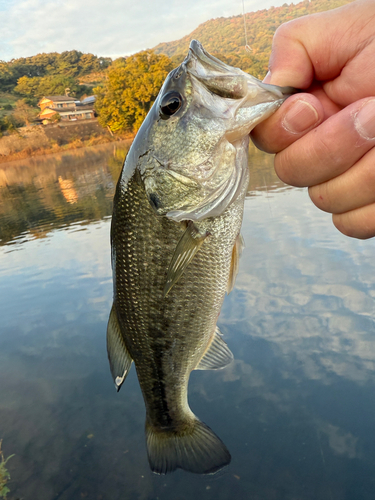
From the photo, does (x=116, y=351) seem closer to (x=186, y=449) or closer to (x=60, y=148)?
(x=186, y=449)

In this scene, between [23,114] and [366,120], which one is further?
[23,114]

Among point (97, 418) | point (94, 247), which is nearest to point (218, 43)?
point (94, 247)

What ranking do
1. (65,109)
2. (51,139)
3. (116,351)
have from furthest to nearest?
1. (65,109)
2. (51,139)
3. (116,351)

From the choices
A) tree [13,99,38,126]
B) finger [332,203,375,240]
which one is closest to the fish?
finger [332,203,375,240]

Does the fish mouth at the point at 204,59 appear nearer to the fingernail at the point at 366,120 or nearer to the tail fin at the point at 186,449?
the fingernail at the point at 366,120

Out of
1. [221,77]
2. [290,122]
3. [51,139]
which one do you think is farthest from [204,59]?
[51,139]

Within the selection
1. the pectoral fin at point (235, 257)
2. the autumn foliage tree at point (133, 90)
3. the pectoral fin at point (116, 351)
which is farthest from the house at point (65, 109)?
the pectoral fin at point (235, 257)

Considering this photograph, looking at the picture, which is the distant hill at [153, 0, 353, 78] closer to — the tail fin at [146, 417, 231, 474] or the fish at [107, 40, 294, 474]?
the fish at [107, 40, 294, 474]
